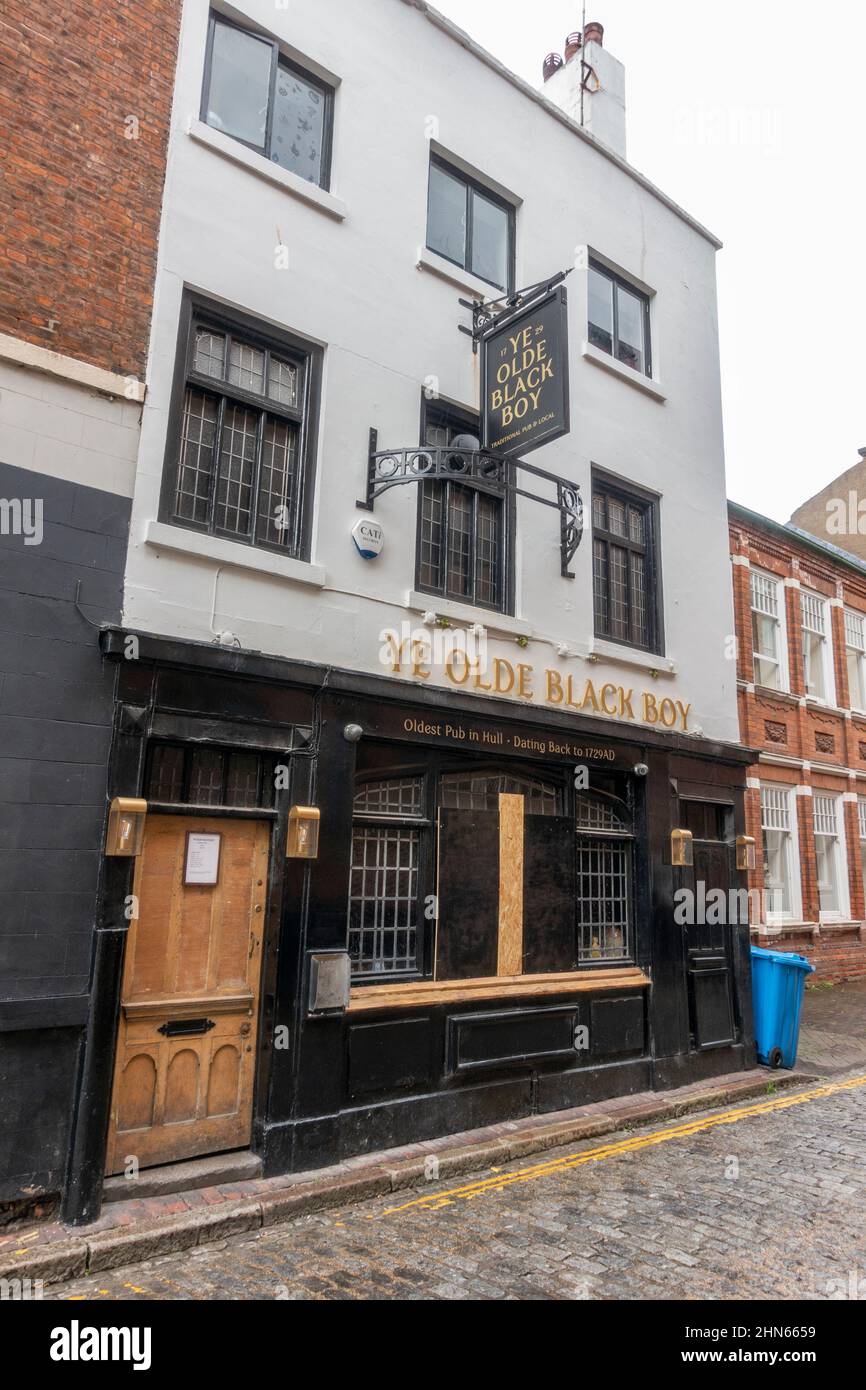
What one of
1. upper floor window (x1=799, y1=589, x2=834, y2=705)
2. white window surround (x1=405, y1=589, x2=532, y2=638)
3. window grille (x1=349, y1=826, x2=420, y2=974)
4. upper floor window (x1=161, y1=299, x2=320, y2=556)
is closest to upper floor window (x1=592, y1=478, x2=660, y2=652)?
white window surround (x1=405, y1=589, x2=532, y2=638)

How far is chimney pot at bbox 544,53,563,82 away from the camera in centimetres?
1303

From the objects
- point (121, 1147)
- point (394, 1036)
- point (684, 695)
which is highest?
point (684, 695)

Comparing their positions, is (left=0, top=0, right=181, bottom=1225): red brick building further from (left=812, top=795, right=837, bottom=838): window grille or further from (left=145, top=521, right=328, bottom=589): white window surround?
(left=812, top=795, right=837, bottom=838): window grille

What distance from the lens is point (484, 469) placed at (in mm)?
8234

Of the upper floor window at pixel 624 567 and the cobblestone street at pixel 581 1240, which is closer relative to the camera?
the cobblestone street at pixel 581 1240

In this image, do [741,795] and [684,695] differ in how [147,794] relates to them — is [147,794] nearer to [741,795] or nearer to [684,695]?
[684,695]

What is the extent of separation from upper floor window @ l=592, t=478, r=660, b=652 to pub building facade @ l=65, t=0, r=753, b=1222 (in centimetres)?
4

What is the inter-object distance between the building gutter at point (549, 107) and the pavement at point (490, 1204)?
10.5m

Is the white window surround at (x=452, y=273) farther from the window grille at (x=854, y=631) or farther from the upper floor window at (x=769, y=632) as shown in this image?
the window grille at (x=854, y=631)

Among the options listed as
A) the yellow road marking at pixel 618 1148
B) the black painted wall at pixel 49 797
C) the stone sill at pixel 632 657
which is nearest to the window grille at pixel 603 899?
the yellow road marking at pixel 618 1148

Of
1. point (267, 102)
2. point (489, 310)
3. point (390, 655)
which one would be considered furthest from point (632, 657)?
point (267, 102)

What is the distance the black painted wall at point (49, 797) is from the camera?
5.23 metres
